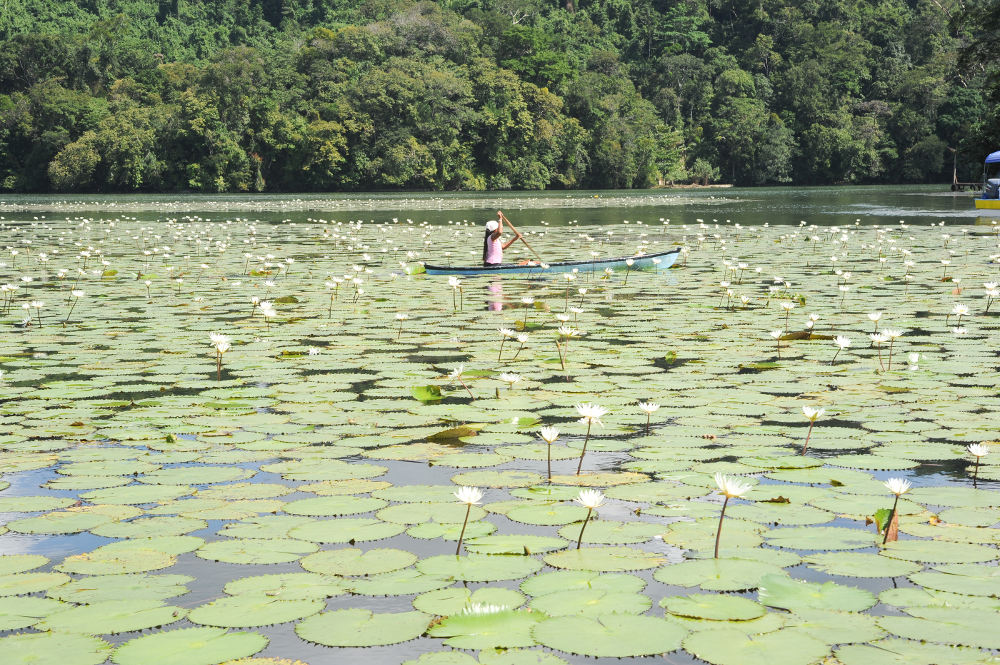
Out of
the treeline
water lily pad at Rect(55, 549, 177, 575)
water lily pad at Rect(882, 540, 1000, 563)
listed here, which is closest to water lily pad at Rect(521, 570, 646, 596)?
water lily pad at Rect(882, 540, 1000, 563)

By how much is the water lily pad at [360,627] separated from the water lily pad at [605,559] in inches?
28.1

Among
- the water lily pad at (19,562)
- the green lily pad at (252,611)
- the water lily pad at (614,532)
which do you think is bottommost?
the water lily pad at (614,532)

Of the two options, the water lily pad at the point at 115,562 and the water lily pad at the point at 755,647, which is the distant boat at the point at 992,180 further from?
the water lily pad at the point at 115,562

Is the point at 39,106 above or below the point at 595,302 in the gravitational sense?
above

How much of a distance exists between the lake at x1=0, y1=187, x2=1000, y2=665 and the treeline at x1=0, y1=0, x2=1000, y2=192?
41.1 m

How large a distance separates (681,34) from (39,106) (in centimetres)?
7190

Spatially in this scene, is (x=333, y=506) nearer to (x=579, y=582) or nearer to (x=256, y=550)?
(x=256, y=550)

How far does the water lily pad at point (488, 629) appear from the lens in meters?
3.35

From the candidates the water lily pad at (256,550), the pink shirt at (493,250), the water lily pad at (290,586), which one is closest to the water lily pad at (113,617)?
the water lily pad at (290,586)

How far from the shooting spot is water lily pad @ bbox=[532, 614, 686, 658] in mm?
3271

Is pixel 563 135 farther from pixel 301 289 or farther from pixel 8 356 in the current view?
pixel 8 356

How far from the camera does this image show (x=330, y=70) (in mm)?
83250

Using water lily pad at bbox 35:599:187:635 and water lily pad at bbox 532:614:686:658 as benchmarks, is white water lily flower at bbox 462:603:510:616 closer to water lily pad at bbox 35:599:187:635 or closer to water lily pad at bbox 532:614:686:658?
water lily pad at bbox 532:614:686:658

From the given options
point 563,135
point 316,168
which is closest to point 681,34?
point 563,135
